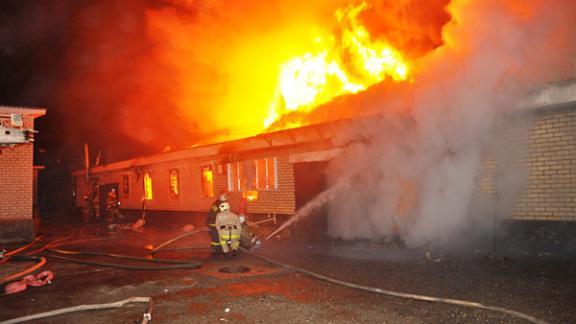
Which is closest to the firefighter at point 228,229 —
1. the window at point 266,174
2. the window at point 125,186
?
the window at point 266,174

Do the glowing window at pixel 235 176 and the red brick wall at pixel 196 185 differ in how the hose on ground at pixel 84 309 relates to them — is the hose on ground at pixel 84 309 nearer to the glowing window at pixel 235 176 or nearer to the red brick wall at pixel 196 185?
the red brick wall at pixel 196 185

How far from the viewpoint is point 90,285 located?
6590 millimetres

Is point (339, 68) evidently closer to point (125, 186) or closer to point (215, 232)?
point (215, 232)

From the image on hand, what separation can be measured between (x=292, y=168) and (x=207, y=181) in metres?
4.94

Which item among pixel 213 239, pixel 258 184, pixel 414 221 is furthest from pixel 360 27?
pixel 213 239

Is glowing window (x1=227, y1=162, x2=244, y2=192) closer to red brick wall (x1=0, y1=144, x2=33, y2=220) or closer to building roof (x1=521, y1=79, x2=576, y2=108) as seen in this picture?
red brick wall (x1=0, y1=144, x2=33, y2=220)

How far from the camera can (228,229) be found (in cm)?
848

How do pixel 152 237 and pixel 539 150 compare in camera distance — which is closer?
pixel 539 150

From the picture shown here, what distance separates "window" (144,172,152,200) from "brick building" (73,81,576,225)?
5 centimetres

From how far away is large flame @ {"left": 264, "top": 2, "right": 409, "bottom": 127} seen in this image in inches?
468

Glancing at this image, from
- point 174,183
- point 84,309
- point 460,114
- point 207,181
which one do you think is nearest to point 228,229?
point 84,309

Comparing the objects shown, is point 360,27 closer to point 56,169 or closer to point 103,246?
point 103,246

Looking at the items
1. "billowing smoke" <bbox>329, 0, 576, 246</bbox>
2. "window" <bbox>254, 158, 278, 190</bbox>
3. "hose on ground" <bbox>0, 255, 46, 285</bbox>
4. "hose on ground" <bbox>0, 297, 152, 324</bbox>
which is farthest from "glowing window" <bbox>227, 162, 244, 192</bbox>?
"hose on ground" <bbox>0, 297, 152, 324</bbox>

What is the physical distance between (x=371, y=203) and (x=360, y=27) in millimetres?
6537
